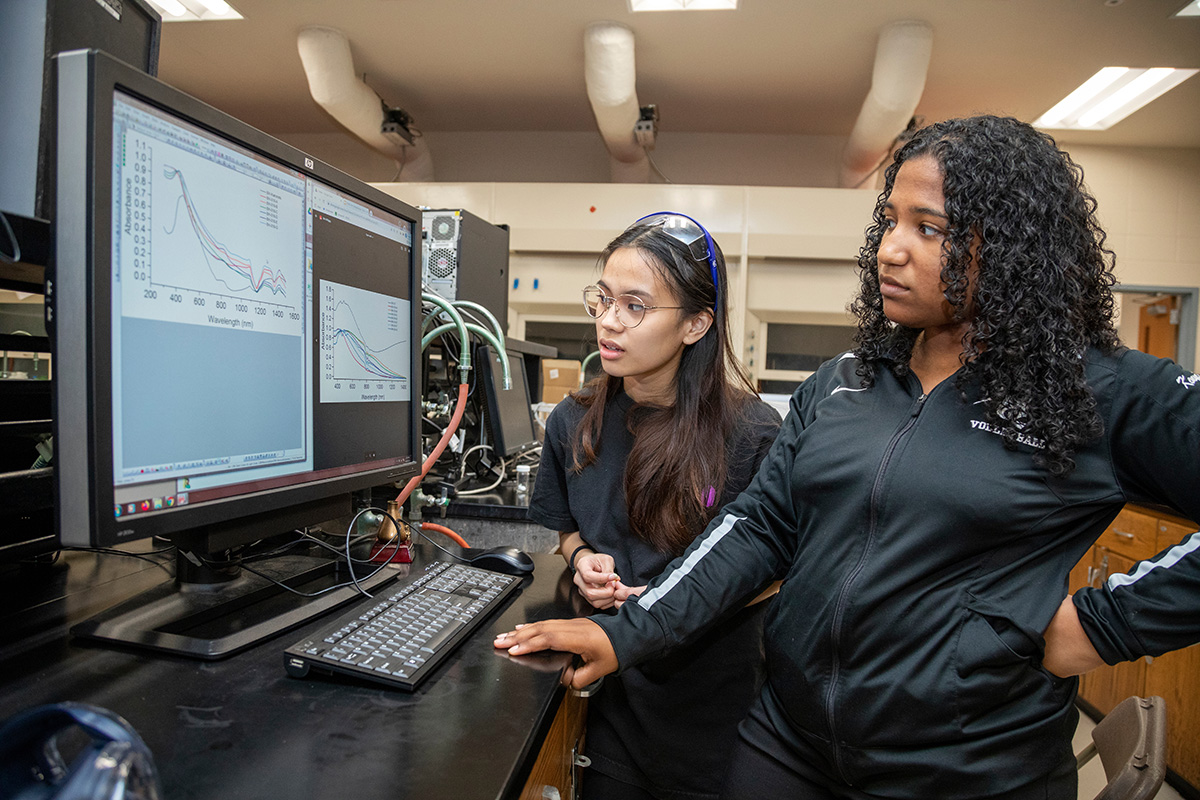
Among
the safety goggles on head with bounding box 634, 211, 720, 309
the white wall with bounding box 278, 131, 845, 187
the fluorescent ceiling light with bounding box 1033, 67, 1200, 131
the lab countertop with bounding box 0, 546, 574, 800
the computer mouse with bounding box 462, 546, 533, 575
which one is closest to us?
the lab countertop with bounding box 0, 546, 574, 800

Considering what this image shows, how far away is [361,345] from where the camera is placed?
91cm

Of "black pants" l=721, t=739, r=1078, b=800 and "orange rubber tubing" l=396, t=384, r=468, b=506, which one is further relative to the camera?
"orange rubber tubing" l=396, t=384, r=468, b=506

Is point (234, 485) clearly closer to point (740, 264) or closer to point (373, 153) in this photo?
point (740, 264)

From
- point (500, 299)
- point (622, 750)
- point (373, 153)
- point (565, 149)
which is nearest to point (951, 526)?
point (622, 750)

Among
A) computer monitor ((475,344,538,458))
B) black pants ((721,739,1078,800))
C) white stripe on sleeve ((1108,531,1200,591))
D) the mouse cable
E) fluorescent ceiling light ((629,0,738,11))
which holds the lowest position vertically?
black pants ((721,739,1078,800))

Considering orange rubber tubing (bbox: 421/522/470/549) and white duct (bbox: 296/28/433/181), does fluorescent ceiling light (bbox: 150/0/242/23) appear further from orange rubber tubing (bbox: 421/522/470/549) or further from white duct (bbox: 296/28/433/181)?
orange rubber tubing (bbox: 421/522/470/549)

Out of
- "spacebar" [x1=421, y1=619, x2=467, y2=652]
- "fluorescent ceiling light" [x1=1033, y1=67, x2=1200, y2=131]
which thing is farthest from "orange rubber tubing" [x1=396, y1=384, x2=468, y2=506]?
"fluorescent ceiling light" [x1=1033, y1=67, x2=1200, y2=131]

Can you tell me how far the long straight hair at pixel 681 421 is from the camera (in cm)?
110

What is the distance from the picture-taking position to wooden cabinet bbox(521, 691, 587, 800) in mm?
657

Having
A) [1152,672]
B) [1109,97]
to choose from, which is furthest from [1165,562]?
[1109,97]

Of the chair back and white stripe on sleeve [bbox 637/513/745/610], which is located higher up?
white stripe on sleeve [bbox 637/513/745/610]

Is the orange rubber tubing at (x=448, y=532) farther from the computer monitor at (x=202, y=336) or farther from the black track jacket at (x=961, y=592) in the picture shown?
the black track jacket at (x=961, y=592)

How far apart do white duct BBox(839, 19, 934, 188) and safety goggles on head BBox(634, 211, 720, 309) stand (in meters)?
2.84

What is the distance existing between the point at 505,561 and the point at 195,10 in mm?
3929
